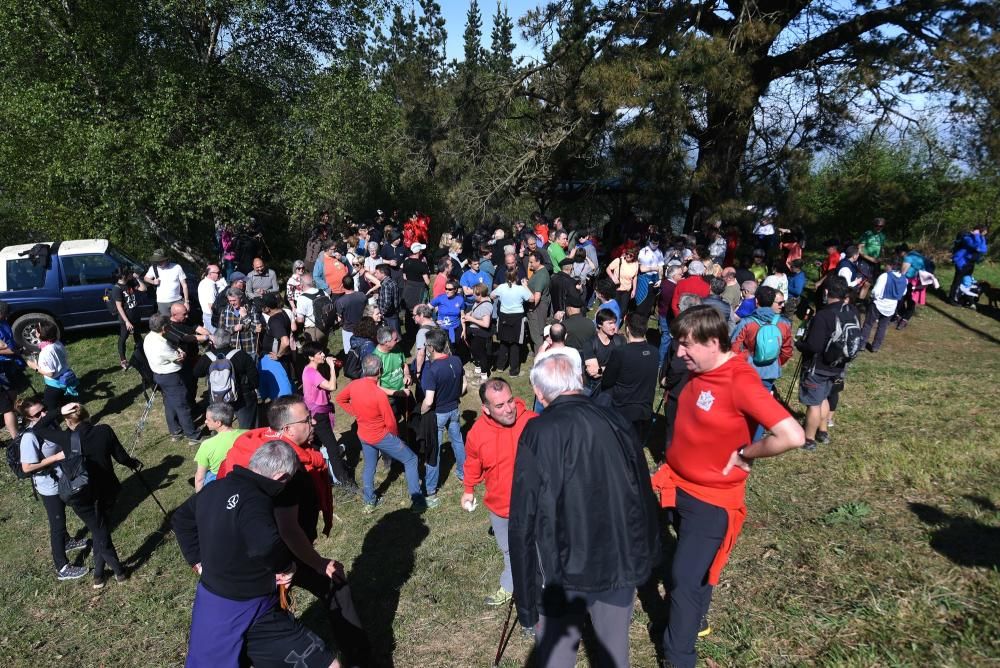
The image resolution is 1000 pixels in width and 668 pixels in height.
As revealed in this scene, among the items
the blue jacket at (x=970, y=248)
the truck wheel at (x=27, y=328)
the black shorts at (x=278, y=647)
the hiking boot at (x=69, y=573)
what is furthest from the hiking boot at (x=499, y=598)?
the blue jacket at (x=970, y=248)

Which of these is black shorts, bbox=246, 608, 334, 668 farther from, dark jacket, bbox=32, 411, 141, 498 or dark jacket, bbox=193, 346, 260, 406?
dark jacket, bbox=193, 346, 260, 406

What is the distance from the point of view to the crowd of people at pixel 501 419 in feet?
8.75

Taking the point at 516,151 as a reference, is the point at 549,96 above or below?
above

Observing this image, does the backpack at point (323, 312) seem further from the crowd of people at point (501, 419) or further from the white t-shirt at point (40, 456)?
the white t-shirt at point (40, 456)

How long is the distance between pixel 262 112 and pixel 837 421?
13937 millimetres

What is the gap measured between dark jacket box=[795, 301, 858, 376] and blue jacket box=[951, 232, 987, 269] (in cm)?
881

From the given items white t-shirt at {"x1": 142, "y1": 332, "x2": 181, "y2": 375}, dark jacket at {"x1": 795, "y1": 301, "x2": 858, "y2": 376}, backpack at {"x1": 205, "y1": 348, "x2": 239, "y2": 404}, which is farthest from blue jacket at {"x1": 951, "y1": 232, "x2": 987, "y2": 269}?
white t-shirt at {"x1": 142, "y1": 332, "x2": 181, "y2": 375}

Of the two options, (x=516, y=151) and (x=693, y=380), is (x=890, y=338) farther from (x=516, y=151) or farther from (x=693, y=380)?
(x=693, y=380)

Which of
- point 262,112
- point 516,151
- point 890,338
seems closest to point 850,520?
point 890,338

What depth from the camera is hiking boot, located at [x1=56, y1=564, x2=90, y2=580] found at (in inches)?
201

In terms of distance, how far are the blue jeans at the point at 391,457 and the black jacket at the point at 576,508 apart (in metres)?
3.03

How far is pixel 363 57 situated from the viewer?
16.0 m

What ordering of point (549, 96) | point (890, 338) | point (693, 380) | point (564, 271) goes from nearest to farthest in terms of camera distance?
point (693, 380)
point (564, 271)
point (890, 338)
point (549, 96)

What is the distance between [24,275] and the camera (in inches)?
423
